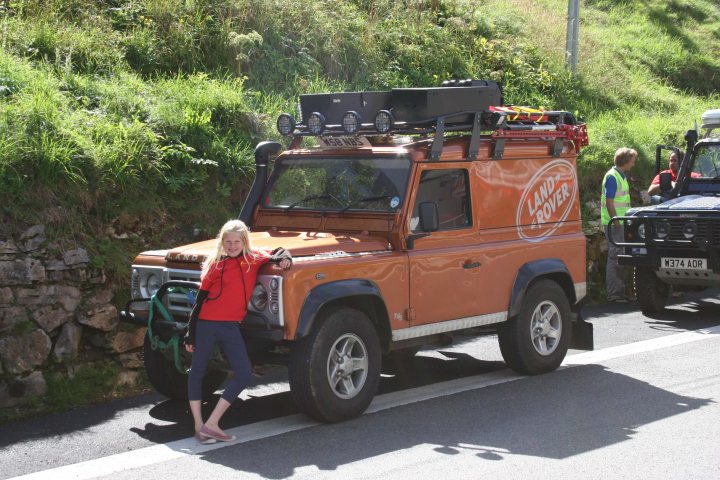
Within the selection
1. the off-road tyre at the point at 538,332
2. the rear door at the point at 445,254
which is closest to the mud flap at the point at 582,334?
the off-road tyre at the point at 538,332

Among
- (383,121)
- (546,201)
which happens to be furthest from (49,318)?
(546,201)

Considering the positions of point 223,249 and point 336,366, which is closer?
point 223,249

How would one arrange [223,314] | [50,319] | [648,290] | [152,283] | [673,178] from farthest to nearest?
[673,178], [648,290], [50,319], [152,283], [223,314]

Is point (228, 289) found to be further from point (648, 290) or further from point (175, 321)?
point (648, 290)

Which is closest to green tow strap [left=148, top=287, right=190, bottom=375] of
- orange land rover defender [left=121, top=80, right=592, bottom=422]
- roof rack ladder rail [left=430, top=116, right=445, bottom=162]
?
orange land rover defender [left=121, top=80, right=592, bottom=422]

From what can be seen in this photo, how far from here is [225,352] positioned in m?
6.91

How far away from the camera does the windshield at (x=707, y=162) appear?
12984 mm

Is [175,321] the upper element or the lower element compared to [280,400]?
upper

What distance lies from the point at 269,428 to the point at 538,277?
3.11m

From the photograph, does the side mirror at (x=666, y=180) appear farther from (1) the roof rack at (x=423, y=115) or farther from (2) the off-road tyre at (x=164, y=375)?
(2) the off-road tyre at (x=164, y=375)

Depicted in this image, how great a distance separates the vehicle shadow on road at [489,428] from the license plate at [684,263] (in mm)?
3666

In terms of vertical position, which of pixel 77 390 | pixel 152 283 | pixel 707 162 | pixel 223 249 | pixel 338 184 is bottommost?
pixel 77 390

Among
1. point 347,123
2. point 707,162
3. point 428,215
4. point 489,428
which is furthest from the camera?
point 707,162

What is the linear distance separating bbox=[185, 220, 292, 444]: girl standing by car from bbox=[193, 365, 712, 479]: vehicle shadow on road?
13.9 inches
